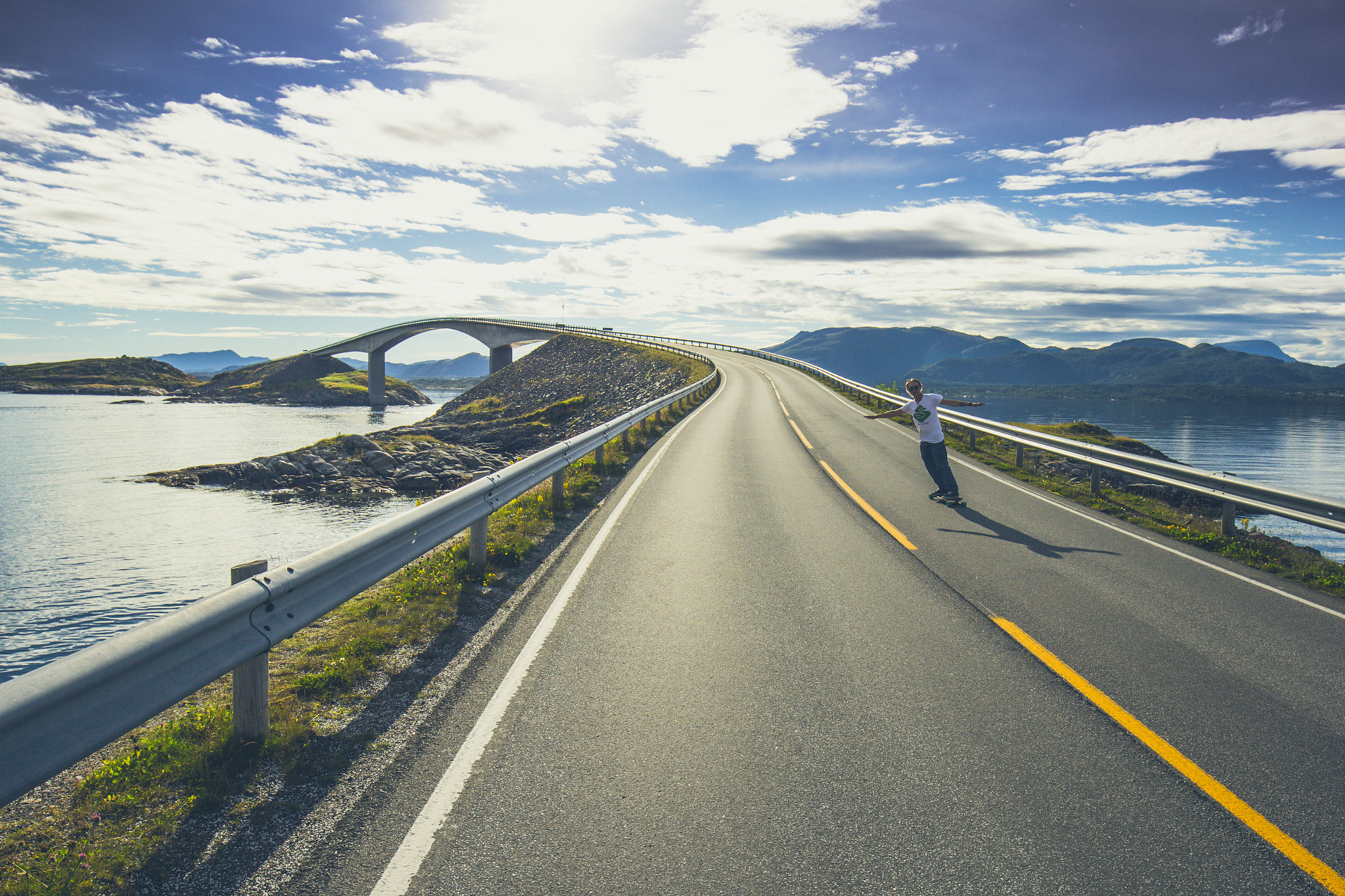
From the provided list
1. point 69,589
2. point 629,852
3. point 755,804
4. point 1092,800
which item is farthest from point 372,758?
point 69,589

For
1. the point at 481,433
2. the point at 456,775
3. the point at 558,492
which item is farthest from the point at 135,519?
the point at 456,775

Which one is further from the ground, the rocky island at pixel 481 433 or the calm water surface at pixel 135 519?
the rocky island at pixel 481 433

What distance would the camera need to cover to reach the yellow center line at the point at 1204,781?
281cm

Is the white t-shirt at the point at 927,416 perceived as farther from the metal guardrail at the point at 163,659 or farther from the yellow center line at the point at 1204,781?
the metal guardrail at the point at 163,659

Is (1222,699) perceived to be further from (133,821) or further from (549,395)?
(549,395)

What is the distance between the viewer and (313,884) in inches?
106

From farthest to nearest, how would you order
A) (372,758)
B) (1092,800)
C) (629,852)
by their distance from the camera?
(372,758) < (1092,800) < (629,852)

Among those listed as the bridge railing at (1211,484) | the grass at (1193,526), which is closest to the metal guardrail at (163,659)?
the grass at (1193,526)

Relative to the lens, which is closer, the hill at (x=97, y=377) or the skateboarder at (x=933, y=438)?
the skateboarder at (x=933, y=438)

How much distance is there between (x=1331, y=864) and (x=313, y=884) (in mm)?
4160

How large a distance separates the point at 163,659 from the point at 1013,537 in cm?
894

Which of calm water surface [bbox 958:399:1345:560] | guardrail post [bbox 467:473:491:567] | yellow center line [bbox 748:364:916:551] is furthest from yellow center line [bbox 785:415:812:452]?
guardrail post [bbox 467:473:491:567]

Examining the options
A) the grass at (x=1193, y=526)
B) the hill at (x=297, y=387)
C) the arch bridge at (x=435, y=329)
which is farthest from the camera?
the hill at (x=297, y=387)

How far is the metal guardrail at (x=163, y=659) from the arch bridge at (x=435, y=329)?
3379 inches
